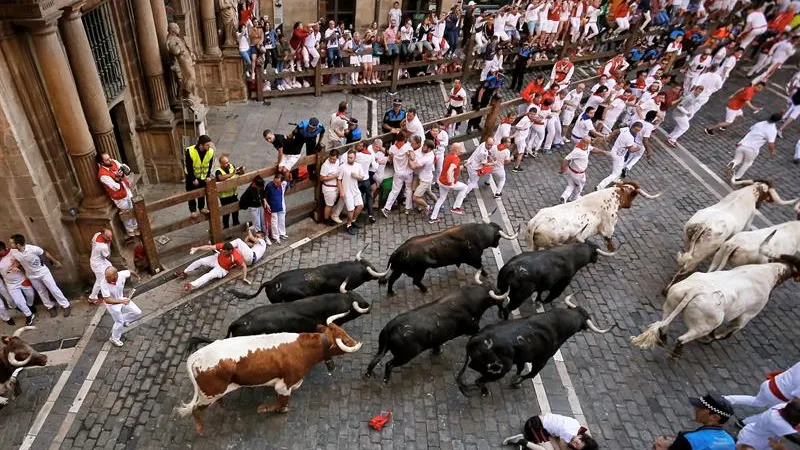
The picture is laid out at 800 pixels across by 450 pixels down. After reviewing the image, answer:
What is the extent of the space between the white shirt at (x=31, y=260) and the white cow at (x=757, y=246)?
36.8 feet

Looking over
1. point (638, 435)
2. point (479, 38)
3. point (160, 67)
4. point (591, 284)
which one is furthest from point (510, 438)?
point (479, 38)

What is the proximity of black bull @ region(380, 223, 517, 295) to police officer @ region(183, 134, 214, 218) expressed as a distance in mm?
3690

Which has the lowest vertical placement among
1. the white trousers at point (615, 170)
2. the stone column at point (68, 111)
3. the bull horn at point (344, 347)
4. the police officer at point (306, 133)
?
the white trousers at point (615, 170)

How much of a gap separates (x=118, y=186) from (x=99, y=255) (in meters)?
1.24

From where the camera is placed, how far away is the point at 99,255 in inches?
311

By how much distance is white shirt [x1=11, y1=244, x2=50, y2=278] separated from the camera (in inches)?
300

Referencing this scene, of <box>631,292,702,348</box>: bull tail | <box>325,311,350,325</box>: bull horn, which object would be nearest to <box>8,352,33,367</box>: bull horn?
<box>325,311,350,325</box>: bull horn

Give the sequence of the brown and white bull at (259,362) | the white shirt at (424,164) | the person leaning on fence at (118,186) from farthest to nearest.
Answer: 1. the white shirt at (424,164)
2. the person leaning on fence at (118,186)
3. the brown and white bull at (259,362)

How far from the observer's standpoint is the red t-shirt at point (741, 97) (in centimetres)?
1490

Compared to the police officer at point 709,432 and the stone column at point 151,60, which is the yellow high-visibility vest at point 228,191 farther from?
the police officer at point 709,432

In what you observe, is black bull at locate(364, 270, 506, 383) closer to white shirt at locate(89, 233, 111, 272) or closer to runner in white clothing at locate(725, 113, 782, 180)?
white shirt at locate(89, 233, 111, 272)

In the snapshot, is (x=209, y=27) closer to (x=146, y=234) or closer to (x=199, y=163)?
(x=199, y=163)

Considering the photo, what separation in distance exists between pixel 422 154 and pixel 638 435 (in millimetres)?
6379

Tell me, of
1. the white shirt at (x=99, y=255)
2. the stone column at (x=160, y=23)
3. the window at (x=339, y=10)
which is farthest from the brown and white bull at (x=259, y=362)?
the window at (x=339, y=10)
